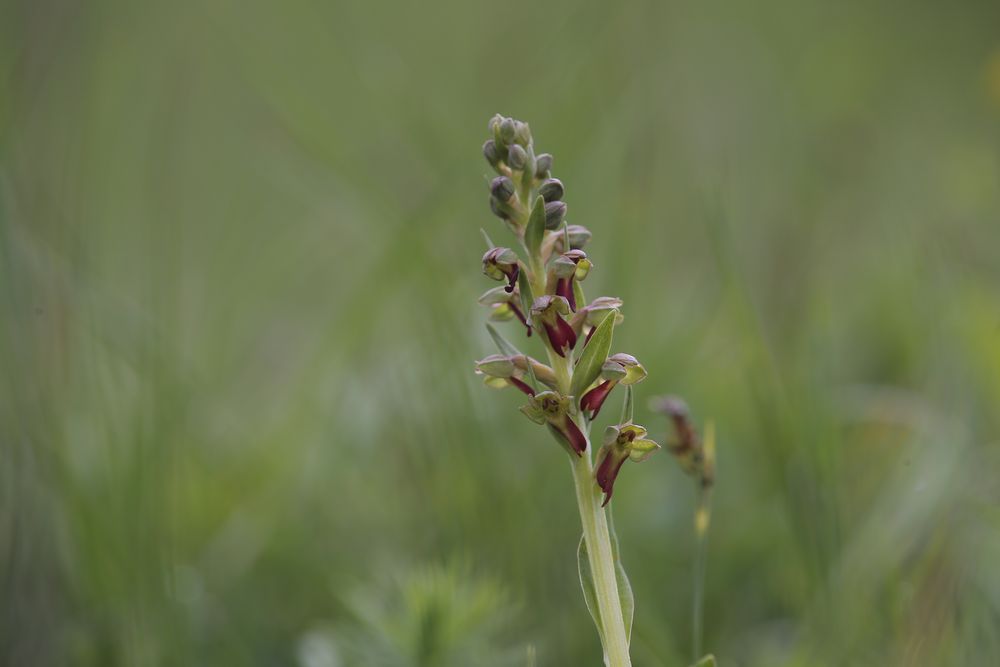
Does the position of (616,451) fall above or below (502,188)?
below

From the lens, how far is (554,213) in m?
0.94

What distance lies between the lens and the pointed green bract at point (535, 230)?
907mm

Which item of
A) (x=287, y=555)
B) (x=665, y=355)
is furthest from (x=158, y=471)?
(x=665, y=355)

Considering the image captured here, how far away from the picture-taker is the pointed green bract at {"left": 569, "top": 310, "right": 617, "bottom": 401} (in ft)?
2.80

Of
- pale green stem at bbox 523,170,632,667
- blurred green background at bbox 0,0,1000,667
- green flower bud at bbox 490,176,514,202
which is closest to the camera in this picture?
pale green stem at bbox 523,170,632,667

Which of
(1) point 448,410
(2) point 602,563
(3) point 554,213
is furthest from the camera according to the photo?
(1) point 448,410

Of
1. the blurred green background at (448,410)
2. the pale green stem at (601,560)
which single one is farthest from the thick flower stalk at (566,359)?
the blurred green background at (448,410)

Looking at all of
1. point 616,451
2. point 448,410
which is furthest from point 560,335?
point 448,410

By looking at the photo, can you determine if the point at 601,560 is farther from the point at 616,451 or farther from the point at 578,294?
the point at 578,294

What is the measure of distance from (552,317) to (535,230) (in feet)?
0.30

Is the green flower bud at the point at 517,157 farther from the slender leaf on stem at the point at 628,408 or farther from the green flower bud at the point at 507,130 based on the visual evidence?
the slender leaf on stem at the point at 628,408

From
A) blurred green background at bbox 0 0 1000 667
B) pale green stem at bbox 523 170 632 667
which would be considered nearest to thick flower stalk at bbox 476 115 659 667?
pale green stem at bbox 523 170 632 667

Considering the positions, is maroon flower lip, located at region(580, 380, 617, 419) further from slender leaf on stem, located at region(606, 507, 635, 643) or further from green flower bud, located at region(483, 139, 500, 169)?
green flower bud, located at region(483, 139, 500, 169)

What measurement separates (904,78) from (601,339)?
4657 millimetres
